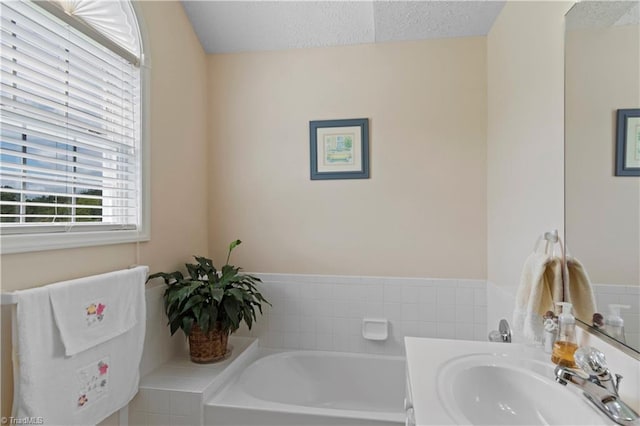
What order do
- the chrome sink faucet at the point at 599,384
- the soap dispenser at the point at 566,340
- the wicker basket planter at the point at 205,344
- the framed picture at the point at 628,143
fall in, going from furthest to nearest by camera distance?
the wicker basket planter at the point at 205,344
the soap dispenser at the point at 566,340
the framed picture at the point at 628,143
the chrome sink faucet at the point at 599,384

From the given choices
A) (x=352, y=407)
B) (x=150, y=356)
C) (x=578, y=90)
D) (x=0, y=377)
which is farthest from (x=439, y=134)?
(x=0, y=377)

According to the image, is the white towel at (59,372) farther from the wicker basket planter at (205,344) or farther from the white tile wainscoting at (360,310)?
the white tile wainscoting at (360,310)

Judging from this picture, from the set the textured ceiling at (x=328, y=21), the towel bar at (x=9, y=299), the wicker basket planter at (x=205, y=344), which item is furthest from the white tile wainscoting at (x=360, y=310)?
the textured ceiling at (x=328, y=21)

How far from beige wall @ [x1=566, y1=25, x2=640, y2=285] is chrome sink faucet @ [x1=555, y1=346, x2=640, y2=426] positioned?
240 mm

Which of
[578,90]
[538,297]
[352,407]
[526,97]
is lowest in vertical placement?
[352,407]

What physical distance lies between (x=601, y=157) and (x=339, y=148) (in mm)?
1521

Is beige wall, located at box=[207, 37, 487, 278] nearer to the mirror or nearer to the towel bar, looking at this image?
the mirror

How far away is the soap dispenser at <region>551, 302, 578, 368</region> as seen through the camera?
1.06 meters

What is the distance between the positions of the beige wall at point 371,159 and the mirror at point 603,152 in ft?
3.27

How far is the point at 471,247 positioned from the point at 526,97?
3.25 ft

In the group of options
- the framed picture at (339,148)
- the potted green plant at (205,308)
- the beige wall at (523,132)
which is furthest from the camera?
the framed picture at (339,148)

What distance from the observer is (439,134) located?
89.0 inches

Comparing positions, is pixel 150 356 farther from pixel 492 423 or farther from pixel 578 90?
pixel 578 90

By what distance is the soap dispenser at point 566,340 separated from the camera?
1.06 metres
